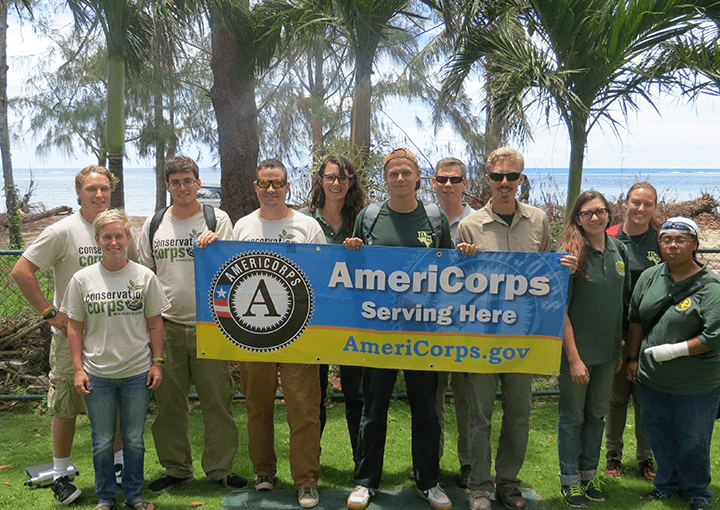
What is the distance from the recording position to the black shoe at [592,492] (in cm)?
400

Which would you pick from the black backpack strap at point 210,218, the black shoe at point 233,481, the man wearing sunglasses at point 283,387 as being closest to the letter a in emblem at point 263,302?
the man wearing sunglasses at point 283,387

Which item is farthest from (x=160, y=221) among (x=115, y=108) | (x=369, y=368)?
(x=115, y=108)

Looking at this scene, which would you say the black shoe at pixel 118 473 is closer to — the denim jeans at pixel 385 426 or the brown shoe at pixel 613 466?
the denim jeans at pixel 385 426

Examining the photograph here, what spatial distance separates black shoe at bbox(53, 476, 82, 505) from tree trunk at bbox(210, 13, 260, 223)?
8127 millimetres

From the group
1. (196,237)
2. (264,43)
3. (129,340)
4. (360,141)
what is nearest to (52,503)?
(129,340)

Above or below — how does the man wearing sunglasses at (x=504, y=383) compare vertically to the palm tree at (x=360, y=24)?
below

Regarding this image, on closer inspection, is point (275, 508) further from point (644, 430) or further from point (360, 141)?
point (360, 141)

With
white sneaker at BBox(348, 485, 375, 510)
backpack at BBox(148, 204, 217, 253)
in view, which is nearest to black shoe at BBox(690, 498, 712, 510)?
white sneaker at BBox(348, 485, 375, 510)

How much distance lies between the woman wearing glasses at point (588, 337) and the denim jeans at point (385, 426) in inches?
33.9

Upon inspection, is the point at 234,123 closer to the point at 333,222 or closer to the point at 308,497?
the point at 333,222

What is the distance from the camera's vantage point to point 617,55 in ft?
23.3

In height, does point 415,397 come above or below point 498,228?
below

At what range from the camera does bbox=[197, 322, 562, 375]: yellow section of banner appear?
3857 mm

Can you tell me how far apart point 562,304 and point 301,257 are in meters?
1.69
